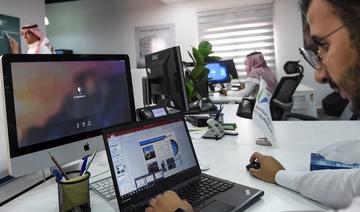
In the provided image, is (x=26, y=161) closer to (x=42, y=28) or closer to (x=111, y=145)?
(x=111, y=145)

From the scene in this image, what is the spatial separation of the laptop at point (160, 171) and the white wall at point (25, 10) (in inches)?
151

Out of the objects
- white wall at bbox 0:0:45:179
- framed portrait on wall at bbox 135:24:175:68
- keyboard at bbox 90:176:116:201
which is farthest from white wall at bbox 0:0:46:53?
keyboard at bbox 90:176:116:201

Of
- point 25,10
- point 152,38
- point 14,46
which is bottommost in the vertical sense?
point 14,46

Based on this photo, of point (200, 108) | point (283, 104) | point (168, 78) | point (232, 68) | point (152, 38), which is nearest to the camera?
point (168, 78)

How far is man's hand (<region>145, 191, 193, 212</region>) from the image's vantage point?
2.36 ft

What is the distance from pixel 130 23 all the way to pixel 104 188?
17.8 ft

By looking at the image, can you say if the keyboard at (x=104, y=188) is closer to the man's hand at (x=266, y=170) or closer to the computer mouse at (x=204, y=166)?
the computer mouse at (x=204, y=166)

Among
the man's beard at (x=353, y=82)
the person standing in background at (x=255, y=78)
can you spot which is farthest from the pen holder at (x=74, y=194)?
the person standing in background at (x=255, y=78)

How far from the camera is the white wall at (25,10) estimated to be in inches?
152

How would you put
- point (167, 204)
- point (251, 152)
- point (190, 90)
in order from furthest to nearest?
point (190, 90) → point (251, 152) → point (167, 204)

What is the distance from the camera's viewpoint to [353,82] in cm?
56

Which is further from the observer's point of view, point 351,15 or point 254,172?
point 254,172

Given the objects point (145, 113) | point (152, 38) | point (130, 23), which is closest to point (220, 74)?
point (152, 38)

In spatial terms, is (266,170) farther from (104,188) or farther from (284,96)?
(284,96)
